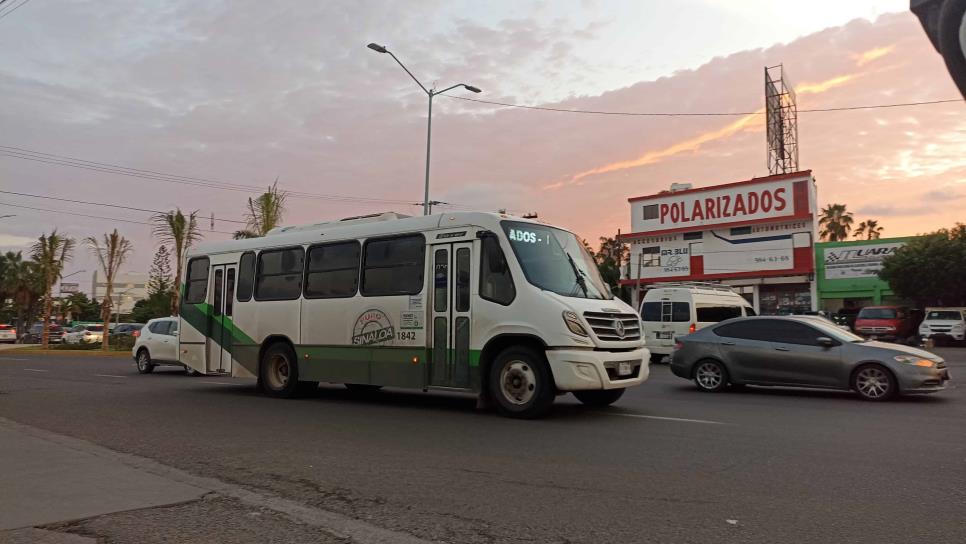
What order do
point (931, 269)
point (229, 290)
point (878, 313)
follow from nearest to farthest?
point (229, 290) → point (878, 313) → point (931, 269)

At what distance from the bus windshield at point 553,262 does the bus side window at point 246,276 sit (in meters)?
5.84

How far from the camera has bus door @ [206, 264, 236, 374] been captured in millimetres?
13297

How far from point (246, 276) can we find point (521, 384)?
21.5ft

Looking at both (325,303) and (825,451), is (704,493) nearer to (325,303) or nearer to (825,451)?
(825,451)

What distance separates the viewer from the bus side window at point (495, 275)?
9312mm

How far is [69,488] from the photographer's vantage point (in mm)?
5535

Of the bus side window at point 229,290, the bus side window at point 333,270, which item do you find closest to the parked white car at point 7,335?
the bus side window at point 229,290

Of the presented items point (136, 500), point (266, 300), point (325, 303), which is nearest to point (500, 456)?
point (136, 500)

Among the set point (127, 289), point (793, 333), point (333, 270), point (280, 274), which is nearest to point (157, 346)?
point (280, 274)

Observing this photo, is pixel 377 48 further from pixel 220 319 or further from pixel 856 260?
pixel 856 260

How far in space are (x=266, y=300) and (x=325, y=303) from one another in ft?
5.41

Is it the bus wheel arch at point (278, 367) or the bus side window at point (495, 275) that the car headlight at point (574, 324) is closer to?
the bus side window at point (495, 275)

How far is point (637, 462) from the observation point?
6523mm

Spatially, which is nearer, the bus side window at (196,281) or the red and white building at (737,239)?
the bus side window at (196,281)
